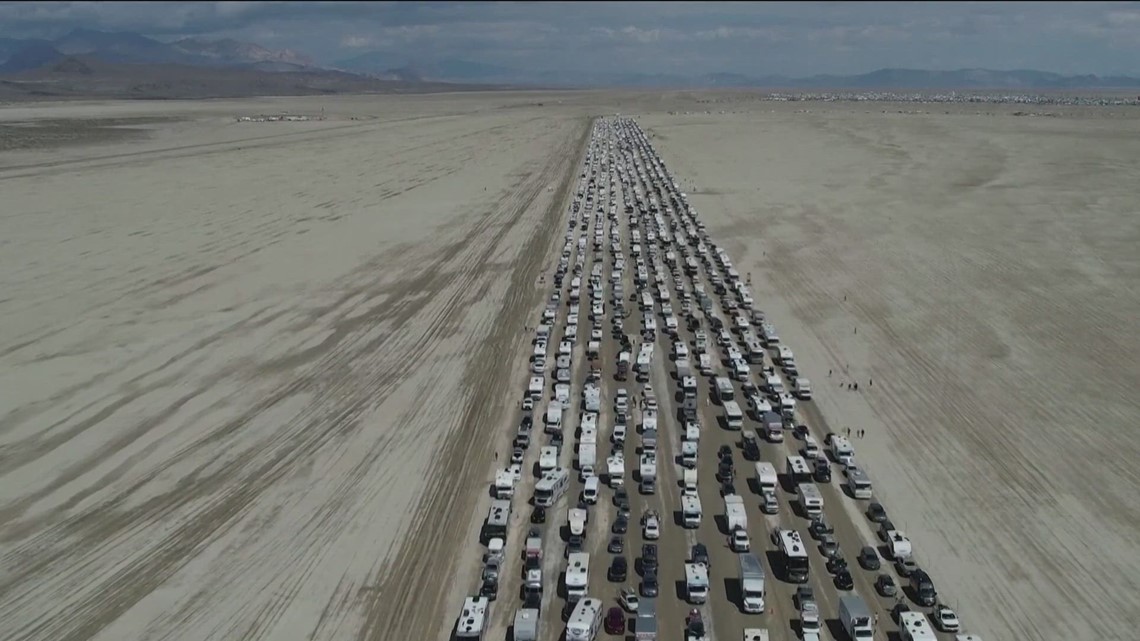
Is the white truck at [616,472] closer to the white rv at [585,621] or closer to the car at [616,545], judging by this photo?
the car at [616,545]

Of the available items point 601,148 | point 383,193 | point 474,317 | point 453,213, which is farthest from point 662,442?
point 601,148

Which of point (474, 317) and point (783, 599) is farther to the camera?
point (474, 317)

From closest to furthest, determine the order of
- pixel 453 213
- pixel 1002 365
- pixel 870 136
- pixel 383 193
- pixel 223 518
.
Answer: pixel 223 518
pixel 1002 365
pixel 453 213
pixel 383 193
pixel 870 136

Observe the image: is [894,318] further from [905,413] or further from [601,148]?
[601,148]

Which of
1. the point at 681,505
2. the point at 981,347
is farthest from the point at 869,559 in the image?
the point at 981,347

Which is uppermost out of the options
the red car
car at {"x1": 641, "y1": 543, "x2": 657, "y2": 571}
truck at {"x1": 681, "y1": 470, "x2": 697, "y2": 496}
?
truck at {"x1": 681, "y1": 470, "x2": 697, "y2": 496}

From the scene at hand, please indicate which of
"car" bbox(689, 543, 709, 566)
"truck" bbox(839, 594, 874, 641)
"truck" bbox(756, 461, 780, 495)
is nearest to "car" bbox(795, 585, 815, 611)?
"truck" bbox(839, 594, 874, 641)

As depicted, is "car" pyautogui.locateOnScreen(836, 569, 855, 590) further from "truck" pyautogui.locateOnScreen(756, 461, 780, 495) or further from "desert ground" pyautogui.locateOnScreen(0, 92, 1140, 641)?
"truck" pyautogui.locateOnScreen(756, 461, 780, 495)

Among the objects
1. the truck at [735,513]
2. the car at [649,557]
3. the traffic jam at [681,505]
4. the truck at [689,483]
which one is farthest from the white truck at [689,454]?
the car at [649,557]
